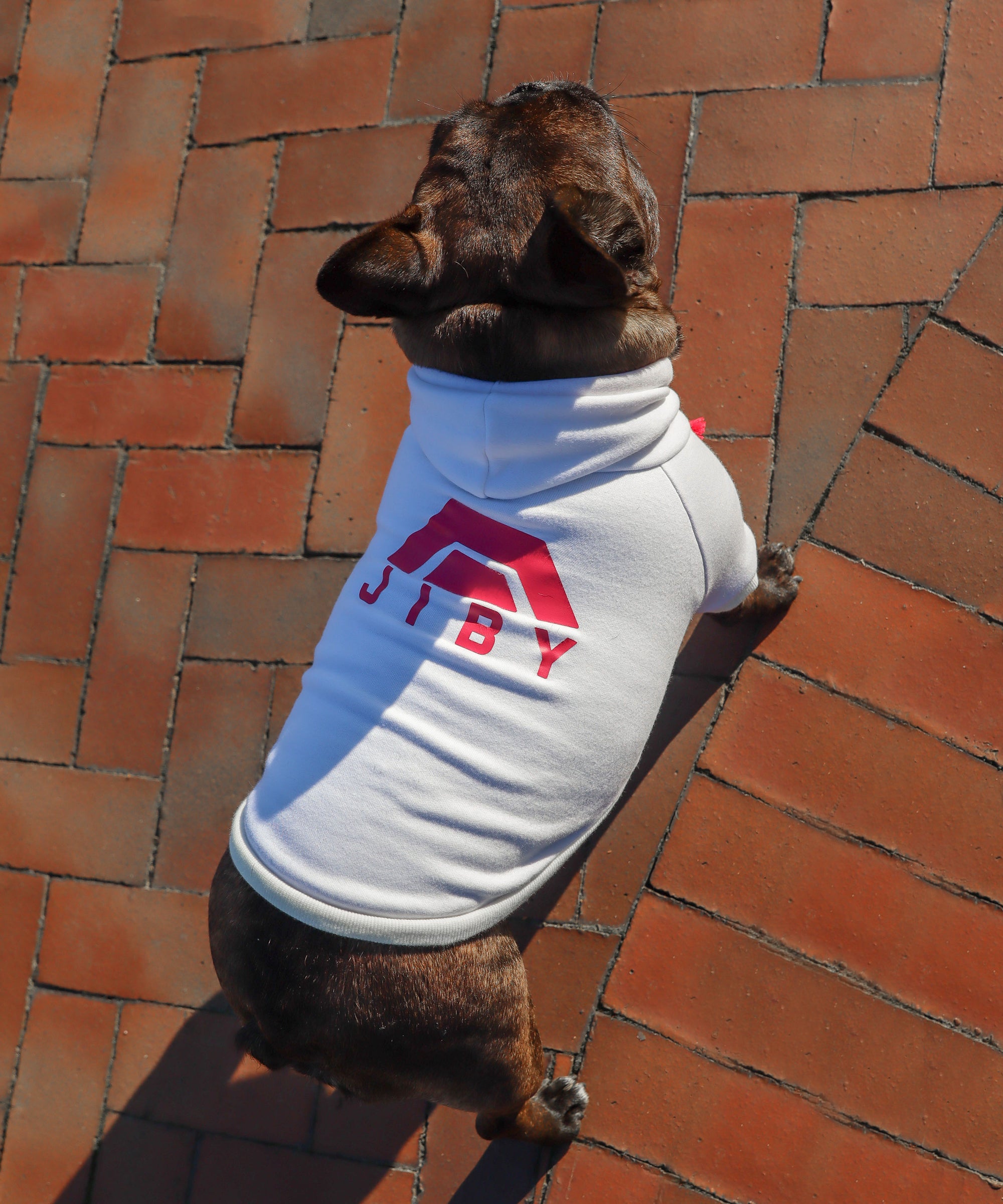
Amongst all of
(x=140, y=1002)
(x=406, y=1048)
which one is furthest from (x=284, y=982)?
(x=140, y=1002)

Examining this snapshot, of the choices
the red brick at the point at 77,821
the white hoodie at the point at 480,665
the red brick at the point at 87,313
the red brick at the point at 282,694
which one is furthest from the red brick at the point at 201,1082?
the red brick at the point at 87,313

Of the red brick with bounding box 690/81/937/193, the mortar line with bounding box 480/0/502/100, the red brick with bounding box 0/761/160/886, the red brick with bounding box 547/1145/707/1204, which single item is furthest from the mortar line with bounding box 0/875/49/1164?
the red brick with bounding box 690/81/937/193

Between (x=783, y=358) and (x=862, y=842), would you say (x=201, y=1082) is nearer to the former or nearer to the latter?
(x=862, y=842)

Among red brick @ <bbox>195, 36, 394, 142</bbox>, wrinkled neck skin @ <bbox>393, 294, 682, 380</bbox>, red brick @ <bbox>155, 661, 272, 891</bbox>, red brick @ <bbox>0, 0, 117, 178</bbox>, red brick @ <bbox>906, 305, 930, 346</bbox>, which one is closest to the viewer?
wrinkled neck skin @ <bbox>393, 294, 682, 380</bbox>

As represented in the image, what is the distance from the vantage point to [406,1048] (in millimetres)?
2012

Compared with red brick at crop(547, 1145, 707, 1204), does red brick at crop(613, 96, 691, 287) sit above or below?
above

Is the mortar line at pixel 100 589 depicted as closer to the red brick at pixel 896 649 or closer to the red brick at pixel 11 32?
the red brick at pixel 11 32

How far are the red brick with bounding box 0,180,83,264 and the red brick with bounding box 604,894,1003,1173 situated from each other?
3361 millimetres

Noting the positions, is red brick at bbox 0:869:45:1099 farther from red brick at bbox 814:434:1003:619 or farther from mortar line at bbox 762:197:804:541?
red brick at bbox 814:434:1003:619

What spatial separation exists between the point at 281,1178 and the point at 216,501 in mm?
2250

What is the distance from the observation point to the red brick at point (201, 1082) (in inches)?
118

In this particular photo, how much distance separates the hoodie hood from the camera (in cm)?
184

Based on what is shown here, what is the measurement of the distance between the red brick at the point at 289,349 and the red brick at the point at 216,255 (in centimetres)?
8

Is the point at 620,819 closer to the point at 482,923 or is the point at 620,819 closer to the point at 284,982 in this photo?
the point at 482,923
